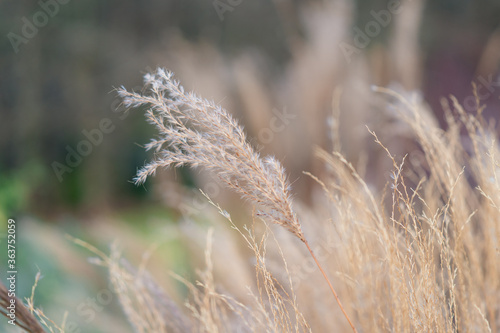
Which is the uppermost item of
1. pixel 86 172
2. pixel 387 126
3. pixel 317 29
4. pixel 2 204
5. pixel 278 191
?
pixel 317 29

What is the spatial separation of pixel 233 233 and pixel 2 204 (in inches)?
55.6

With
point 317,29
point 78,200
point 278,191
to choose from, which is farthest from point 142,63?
point 278,191

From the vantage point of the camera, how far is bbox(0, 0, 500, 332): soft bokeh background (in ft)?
7.50

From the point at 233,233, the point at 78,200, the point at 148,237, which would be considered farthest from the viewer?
the point at 78,200

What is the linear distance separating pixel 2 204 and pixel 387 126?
1904mm

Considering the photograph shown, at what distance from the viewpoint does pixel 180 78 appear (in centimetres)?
274

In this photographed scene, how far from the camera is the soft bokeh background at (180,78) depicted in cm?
229

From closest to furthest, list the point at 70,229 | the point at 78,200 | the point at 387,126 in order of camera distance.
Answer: the point at 387,126 → the point at 70,229 → the point at 78,200

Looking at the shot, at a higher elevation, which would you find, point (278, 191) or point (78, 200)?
point (278, 191)

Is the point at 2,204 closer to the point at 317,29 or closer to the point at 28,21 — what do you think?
the point at 28,21

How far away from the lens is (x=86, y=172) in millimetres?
3281

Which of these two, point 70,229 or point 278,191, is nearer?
point 278,191

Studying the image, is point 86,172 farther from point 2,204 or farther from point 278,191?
point 278,191

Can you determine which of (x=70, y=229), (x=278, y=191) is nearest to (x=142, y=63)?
(x=70, y=229)
